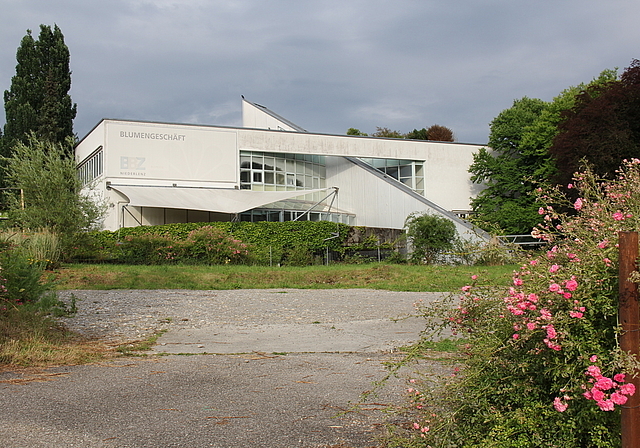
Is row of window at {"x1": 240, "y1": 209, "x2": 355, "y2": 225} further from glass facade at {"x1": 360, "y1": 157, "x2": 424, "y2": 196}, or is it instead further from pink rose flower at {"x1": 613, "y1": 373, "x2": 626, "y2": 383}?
pink rose flower at {"x1": 613, "y1": 373, "x2": 626, "y2": 383}

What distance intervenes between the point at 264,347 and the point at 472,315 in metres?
3.81

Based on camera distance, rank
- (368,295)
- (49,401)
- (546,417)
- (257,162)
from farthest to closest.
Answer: (257,162), (368,295), (49,401), (546,417)

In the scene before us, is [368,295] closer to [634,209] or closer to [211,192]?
[634,209]

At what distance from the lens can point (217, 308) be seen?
989 cm

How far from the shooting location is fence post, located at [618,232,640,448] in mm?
2156

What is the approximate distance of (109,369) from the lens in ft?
16.6

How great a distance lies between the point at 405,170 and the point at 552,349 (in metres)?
29.8

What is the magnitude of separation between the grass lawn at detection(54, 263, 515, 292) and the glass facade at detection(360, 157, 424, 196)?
15.0m

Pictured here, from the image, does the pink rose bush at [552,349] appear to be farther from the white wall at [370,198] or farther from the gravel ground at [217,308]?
the white wall at [370,198]

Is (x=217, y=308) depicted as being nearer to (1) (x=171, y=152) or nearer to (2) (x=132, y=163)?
(2) (x=132, y=163)

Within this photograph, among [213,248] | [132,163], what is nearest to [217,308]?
[213,248]

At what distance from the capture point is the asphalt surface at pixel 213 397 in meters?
3.22

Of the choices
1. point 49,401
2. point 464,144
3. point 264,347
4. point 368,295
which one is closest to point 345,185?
point 464,144

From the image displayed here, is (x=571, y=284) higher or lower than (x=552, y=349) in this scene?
higher
